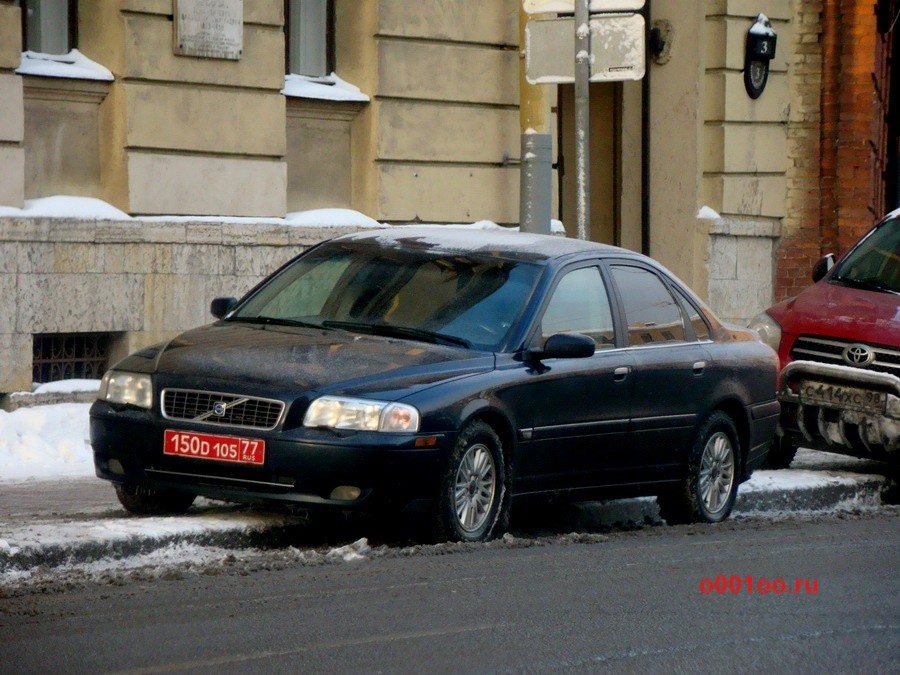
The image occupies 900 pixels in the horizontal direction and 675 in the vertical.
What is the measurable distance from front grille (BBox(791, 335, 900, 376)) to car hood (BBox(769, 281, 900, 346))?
5cm

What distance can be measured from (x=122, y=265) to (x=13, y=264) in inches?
38.6

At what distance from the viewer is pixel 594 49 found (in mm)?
12227

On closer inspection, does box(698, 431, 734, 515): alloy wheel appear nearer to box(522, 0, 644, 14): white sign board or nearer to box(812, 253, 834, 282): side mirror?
box(812, 253, 834, 282): side mirror

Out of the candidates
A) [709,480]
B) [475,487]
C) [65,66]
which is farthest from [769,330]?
[65,66]

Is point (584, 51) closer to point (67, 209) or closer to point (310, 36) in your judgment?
point (67, 209)

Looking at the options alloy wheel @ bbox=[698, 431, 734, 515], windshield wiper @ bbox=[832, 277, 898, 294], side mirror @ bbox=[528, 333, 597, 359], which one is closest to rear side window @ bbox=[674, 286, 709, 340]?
alloy wheel @ bbox=[698, 431, 734, 515]

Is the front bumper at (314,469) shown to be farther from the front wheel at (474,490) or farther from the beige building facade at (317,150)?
the beige building facade at (317,150)

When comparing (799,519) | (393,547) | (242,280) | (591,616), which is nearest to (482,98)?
(242,280)

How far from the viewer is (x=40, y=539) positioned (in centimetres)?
734

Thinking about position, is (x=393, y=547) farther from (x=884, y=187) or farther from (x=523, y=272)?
(x=884, y=187)

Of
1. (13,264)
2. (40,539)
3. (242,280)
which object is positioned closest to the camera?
(40,539)

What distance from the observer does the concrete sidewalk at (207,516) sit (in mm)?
7379

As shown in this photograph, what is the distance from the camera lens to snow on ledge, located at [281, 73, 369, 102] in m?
15.7

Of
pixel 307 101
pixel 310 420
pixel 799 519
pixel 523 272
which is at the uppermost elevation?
pixel 307 101
